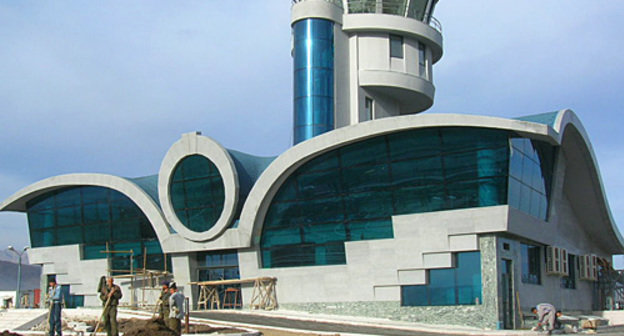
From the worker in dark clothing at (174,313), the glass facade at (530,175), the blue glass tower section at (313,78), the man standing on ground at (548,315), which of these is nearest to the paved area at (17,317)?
the worker in dark clothing at (174,313)

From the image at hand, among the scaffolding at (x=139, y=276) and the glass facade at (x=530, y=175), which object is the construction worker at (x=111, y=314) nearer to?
the glass facade at (x=530, y=175)

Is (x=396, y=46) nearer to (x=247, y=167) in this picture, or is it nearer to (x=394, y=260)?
(x=247, y=167)

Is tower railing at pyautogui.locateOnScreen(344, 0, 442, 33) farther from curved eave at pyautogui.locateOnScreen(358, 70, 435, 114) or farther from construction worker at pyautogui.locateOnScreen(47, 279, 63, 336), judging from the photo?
construction worker at pyautogui.locateOnScreen(47, 279, 63, 336)

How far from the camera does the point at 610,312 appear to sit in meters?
40.6

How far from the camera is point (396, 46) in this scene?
45.6 metres

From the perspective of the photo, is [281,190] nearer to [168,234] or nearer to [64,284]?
[168,234]

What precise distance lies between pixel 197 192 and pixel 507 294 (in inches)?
661

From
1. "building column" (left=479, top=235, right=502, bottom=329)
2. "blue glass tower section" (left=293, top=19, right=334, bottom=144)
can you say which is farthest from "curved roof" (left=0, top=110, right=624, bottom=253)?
"building column" (left=479, top=235, right=502, bottom=329)

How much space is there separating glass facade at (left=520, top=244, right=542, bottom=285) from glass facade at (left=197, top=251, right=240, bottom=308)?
574 inches

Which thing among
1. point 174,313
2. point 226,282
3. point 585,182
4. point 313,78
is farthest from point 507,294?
point 313,78

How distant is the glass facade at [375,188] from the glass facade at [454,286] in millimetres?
2468

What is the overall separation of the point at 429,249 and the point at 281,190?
28.0 feet

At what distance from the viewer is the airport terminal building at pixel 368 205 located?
104 feet

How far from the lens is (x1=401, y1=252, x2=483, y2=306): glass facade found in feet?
102
